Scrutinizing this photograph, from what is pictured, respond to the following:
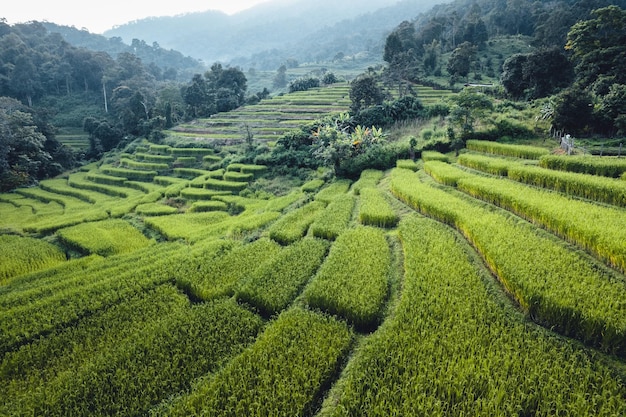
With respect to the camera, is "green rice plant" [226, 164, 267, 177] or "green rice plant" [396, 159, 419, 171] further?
"green rice plant" [226, 164, 267, 177]

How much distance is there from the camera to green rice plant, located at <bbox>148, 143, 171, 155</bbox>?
38650 mm

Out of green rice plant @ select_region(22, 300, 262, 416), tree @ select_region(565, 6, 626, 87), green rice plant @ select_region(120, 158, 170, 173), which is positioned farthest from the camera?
green rice plant @ select_region(120, 158, 170, 173)

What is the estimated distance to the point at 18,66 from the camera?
55.8 m

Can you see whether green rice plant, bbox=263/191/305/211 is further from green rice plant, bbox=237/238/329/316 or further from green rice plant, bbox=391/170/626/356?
green rice plant, bbox=391/170/626/356

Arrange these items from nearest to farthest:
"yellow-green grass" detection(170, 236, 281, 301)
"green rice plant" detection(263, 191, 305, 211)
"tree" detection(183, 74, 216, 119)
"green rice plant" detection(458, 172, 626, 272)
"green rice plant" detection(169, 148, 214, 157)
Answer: "green rice plant" detection(458, 172, 626, 272) → "yellow-green grass" detection(170, 236, 281, 301) → "green rice plant" detection(263, 191, 305, 211) → "green rice plant" detection(169, 148, 214, 157) → "tree" detection(183, 74, 216, 119)

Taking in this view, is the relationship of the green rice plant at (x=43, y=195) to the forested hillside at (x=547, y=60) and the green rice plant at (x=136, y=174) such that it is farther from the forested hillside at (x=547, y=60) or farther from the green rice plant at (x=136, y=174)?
the forested hillside at (x=547, y=60)

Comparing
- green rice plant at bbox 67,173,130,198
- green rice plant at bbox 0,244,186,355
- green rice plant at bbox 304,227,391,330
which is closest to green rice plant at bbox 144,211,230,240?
green rice plant at bbox 0,244,186,355

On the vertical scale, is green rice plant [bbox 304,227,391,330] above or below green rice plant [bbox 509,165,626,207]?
below

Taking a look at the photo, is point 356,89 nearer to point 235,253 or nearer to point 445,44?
point 235,253

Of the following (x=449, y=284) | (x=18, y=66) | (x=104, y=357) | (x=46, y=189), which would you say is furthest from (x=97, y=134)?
(x=449, y=284)

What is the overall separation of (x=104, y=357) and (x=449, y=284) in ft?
25.9

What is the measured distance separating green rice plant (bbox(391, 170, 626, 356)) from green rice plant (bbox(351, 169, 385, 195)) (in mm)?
8563

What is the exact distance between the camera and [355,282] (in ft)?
30.8

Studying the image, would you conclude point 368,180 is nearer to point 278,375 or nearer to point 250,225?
point 250,225
